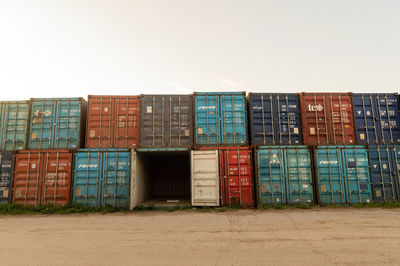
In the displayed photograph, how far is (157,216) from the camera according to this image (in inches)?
375

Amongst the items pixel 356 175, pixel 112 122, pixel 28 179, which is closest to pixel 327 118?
pixel 356 175

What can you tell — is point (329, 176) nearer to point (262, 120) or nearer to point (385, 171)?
point (385, 171)

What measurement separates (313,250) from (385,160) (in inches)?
376

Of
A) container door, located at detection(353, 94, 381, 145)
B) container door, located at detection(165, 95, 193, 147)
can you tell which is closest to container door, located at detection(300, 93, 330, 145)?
container door, located at detection(353, 94, 381, 145)

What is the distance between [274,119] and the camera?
12.3 m

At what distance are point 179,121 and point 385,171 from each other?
429 inches

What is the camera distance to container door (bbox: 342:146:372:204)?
1112cm

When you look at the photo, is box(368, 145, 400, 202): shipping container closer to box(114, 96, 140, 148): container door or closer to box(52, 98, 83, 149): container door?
box(114, 96, 140, 148): container door

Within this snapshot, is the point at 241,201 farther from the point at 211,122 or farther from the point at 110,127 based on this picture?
the point at 110,127

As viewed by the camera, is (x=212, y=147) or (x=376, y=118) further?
(x=376, y=118)

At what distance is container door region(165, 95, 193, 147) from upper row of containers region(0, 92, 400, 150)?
53 mm

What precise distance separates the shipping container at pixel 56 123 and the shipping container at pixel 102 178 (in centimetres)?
133

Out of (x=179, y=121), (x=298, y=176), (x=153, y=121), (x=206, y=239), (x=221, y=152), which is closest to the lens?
(x=206, y=239)

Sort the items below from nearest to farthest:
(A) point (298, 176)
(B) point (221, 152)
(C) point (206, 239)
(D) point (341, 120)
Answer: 1. (C) point (206, 239)
2. (A) point (298, 176)
3. (B) point (221, 152)
4. (D) point (341, 120)
